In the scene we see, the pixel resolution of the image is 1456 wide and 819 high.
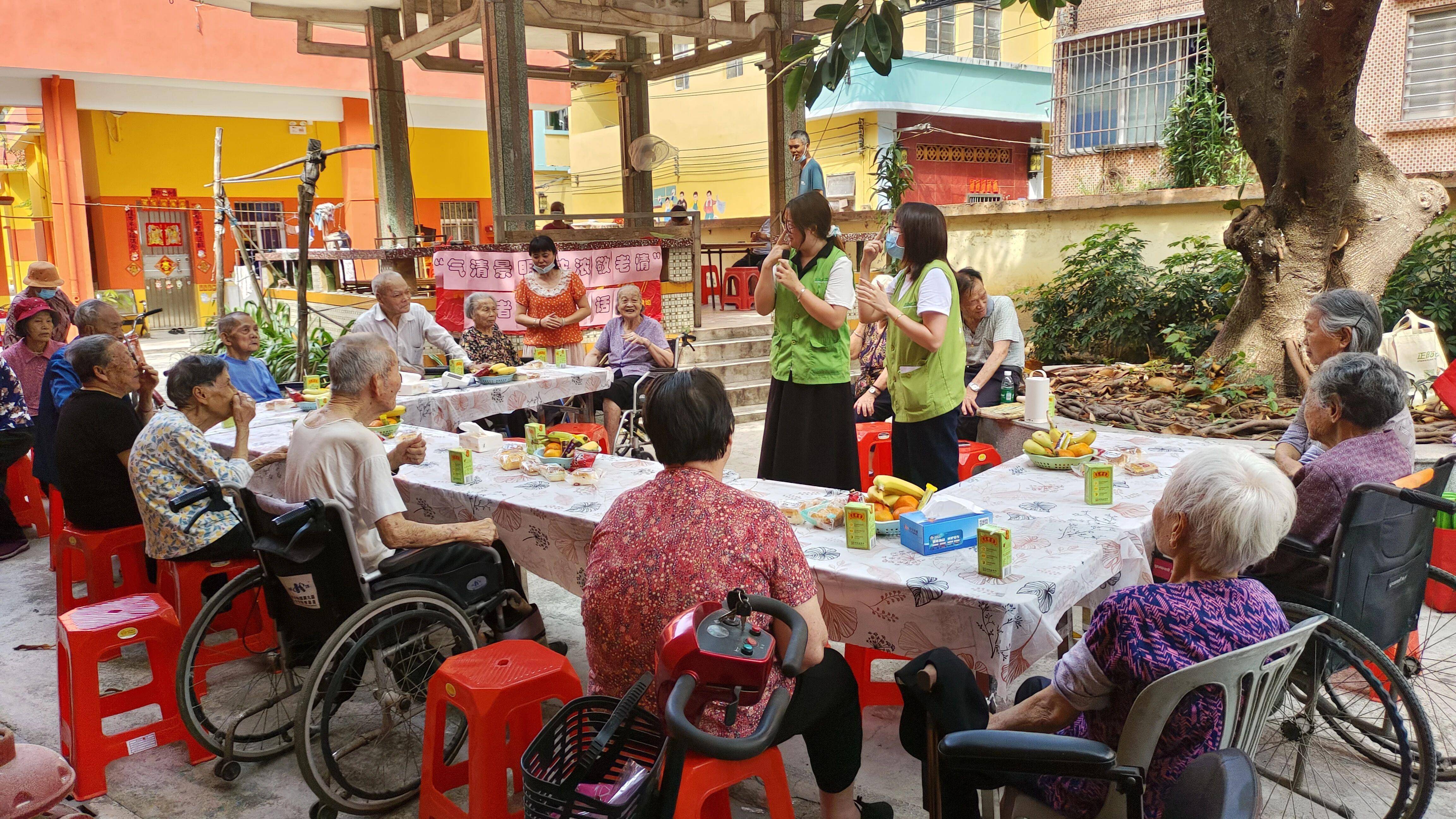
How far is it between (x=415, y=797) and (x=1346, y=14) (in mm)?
6326

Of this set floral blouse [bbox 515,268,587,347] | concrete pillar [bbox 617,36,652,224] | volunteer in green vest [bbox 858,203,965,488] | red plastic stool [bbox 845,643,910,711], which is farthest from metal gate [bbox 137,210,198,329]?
red plastic stool [bbox 845,643,910,711]

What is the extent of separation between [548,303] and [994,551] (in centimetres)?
533

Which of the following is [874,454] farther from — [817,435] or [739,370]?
[739,370]

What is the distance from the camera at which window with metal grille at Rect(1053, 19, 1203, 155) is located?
12.9 meters

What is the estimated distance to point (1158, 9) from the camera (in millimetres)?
13031

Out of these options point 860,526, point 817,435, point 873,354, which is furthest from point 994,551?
point 873,354

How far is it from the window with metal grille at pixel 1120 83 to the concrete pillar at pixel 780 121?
4731 millimetres

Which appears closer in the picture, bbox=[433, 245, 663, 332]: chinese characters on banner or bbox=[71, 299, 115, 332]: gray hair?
bbox=[71, 299, 115, 332]: gray hair

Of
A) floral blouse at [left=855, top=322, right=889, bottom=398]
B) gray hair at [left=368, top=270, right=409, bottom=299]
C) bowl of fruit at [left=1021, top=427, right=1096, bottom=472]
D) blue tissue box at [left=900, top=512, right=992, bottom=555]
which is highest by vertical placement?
gray hair at [left=368, top=270, right=409, bottom=299]

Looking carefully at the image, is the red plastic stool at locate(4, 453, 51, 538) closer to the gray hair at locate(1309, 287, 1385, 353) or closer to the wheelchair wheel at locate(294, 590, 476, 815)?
the wheelchair wheel at locate(294, 590, 476, 815)

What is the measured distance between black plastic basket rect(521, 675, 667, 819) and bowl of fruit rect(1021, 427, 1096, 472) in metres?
2.11

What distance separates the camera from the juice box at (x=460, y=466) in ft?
12.2

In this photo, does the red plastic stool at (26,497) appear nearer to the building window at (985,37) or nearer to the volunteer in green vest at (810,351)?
the volunteer in green vest at (810,351)

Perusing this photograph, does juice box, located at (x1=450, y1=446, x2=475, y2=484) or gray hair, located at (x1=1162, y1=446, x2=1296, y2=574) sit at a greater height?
gray hair, located at (x1=1162, y1=446, x2=1296, y2=574)
